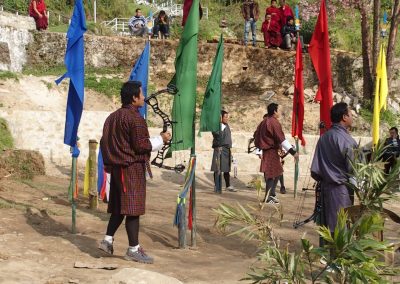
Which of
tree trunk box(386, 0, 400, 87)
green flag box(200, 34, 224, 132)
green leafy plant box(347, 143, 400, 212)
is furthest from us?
tree trunk box(386, 0, 400, 87)

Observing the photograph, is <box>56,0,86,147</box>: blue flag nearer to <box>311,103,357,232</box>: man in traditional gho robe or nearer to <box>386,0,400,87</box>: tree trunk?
<box>311,103,357,232</box>: man in traditional gho robe

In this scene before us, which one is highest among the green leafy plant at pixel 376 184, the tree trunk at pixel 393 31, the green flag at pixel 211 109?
the tree trunk at pixel 393 31

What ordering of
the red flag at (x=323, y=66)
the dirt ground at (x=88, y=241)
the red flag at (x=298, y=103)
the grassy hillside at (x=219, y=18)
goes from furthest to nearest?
1. the grassy hillside at (x=219, y=18)
2. the red flag at (x=298, y=103)
3. the red flag at (x=323, y=66)
4. the dirt ground at (x=88, y=241)

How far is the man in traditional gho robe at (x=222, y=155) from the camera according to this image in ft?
42.0

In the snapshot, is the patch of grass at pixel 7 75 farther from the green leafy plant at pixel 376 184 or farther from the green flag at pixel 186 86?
the green leafy plant at pixel 376 184

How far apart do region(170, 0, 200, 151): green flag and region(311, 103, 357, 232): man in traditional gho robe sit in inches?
55.9

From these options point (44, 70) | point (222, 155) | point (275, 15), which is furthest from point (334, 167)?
point (44, 70)

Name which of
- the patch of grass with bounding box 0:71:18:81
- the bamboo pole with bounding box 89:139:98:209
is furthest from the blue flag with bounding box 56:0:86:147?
the patch of grass with bounding box 0:71:18:81

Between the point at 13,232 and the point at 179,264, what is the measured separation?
1907 mm

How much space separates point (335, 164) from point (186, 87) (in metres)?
1.77

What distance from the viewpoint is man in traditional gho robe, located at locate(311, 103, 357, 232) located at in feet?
21.4

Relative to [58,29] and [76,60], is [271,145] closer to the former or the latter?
[76,60]

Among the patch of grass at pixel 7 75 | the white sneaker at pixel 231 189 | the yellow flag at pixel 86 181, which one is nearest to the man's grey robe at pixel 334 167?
the yellow flag at pixel 86 181

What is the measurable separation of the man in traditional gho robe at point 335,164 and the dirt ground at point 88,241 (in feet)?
2.79
